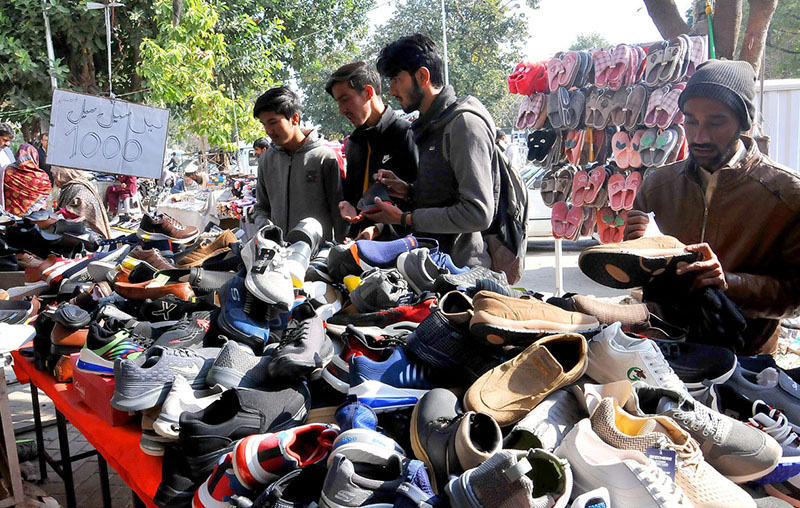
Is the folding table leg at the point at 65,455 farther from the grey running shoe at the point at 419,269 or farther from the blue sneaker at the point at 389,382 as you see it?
the blue sneaker at the point at 389,382

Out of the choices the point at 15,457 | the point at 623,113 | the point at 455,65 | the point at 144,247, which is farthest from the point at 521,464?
the point at 455,65

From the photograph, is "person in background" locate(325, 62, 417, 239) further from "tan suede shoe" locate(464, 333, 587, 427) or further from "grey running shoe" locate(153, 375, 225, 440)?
"tan suede shoe" locate(464, 333, 587, 427)

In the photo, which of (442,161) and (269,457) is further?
(442,161)

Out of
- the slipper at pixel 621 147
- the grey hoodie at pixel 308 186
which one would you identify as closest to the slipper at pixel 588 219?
the slipper at pixel 621 147

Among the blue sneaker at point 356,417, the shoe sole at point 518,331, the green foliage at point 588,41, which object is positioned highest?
the green foliage at point 588,41

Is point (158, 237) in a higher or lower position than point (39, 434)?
higher

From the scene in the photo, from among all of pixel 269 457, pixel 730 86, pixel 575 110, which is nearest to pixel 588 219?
pixel 575 110

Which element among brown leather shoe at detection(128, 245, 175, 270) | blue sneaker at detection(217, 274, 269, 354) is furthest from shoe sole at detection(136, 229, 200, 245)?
blue sneaker at detection(217, 274, 269, 354)

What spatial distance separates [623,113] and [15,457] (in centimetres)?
550

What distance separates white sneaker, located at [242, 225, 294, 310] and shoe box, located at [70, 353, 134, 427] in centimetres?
54

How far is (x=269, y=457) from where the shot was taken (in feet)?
3.93

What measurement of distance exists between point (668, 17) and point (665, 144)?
1661mm

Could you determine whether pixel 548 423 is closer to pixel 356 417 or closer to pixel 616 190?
pixel 356 417

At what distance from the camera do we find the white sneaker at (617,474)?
3.05 feet
